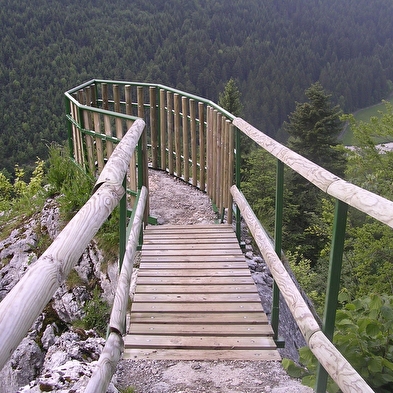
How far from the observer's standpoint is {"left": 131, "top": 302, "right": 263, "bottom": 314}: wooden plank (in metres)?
3.36

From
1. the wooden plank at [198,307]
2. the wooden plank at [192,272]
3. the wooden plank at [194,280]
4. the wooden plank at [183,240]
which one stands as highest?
the wooden plank at [198,307]

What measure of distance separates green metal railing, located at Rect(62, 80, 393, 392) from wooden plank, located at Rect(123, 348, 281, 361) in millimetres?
223

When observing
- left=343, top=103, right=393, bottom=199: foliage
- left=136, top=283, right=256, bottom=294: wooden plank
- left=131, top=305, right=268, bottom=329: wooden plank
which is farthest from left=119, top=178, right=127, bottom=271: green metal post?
left=343, top=103, right=393, bottom=199: foliage

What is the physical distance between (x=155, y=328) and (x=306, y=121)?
3035 cm

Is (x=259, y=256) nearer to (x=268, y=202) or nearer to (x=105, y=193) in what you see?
(x=105, y=193)

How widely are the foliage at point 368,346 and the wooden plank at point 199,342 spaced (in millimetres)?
709

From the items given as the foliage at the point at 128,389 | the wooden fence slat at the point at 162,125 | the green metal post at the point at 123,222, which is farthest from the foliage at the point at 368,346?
the wooden fence slat at the point at 162,125

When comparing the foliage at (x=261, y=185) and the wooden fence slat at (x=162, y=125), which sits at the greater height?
the wooden fence slat at (x=162, y=125)

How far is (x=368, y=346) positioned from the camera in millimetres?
2100

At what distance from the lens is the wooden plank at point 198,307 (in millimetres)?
3361

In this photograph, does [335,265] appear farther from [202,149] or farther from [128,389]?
[202,149]

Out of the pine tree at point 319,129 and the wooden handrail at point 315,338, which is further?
the pine tree at point 319,129

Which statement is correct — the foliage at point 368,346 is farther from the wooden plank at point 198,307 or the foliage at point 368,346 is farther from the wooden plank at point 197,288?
the wooden plank at point 197,288

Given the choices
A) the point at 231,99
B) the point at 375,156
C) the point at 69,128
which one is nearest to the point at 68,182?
the point at 69,128
